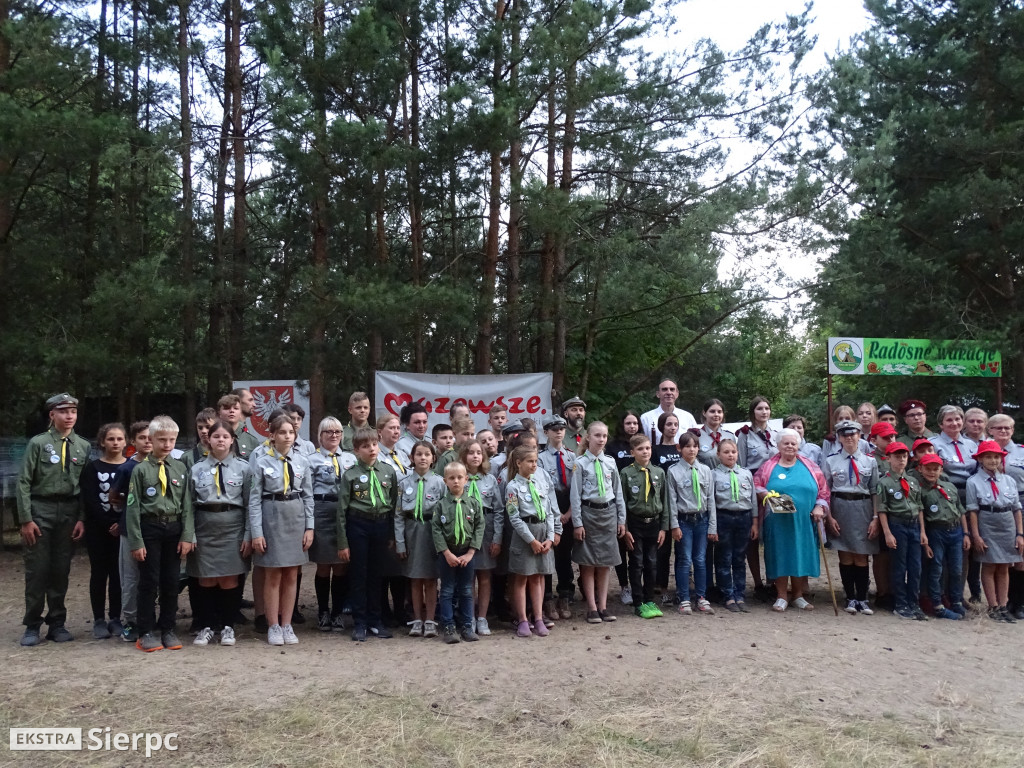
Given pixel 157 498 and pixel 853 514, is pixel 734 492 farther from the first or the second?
pixel 157 498

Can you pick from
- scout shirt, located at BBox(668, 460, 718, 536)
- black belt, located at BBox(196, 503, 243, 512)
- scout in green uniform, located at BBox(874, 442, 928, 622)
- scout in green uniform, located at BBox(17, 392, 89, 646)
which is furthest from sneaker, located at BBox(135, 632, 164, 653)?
scout in green uniform, located at BBox(874, 442, 928, 622)

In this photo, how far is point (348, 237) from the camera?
12.1 meters

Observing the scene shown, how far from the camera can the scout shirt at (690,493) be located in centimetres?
717

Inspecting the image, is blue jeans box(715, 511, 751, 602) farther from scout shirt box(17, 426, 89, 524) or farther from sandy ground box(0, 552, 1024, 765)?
scout shirt box(17, 426, 89, 524)

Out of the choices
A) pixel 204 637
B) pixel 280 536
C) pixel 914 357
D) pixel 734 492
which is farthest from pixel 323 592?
pixel 914 357

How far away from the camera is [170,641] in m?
6.01

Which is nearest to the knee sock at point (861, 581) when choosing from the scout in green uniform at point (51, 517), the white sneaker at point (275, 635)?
the white sneaker at point (275, 635)

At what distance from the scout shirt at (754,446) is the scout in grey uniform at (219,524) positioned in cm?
453

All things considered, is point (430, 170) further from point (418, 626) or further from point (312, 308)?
point (418, 626)

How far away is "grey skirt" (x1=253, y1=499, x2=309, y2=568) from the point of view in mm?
6090

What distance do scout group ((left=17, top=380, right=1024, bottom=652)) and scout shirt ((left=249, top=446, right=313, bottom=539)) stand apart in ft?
0.05

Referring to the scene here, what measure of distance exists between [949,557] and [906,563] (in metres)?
0.42

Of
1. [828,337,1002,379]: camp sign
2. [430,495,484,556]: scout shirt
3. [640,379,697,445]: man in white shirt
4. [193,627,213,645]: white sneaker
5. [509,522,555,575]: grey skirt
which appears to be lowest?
[193,627,213,645]: white sneaker

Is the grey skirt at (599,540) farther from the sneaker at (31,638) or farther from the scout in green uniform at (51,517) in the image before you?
the sneaker at (31,638)
